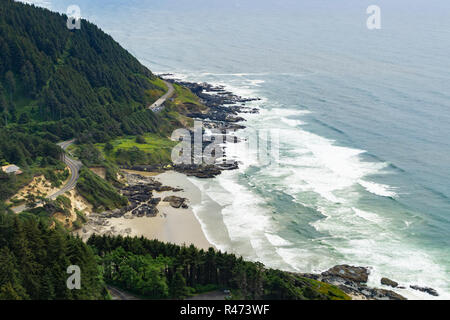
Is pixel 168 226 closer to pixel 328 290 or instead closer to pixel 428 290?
pixel 328 290

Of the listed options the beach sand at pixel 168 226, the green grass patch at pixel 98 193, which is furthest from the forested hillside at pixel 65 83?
the beach sand at pixel 168 226

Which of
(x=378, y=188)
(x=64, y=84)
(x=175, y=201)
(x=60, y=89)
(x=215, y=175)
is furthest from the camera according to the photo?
(x=64, y=84)

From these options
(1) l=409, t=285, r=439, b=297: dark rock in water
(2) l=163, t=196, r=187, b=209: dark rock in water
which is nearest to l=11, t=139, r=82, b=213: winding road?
(2) l=163, t=196, r=187, b=209: dark rock in water

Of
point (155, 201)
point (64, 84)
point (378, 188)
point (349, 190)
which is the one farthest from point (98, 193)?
point (64, 84)

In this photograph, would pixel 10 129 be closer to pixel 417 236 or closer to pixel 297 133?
pixel 297 133

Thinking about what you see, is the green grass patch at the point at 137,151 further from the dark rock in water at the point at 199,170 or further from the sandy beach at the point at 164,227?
the sandy beach at the point at 164,227
